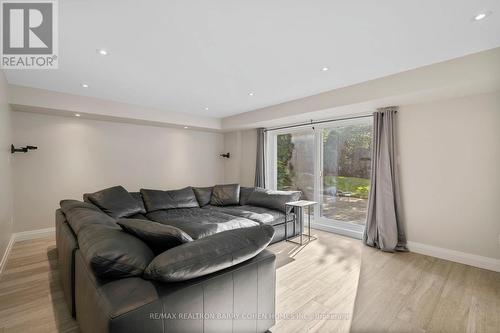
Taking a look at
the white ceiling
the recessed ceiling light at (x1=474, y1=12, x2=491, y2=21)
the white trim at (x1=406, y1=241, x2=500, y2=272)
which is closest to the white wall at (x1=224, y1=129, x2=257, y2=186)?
the white ceiling

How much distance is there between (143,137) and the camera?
497cm

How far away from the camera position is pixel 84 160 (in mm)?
4262

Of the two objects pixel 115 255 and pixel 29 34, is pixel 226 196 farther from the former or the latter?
pixel 29 34

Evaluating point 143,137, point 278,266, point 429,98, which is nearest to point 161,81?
point 143,137

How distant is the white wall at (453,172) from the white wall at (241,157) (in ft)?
10.9

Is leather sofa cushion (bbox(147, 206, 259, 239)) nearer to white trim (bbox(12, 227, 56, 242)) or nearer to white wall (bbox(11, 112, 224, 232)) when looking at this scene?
white wall (bbox(11, 112, 224, 232))

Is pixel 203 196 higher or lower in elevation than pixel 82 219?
lower

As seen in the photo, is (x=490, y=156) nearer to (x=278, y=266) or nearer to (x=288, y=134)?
(x=278, y=266)

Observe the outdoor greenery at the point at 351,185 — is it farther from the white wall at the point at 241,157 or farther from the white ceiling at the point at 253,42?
the white wall at the point at 241,157

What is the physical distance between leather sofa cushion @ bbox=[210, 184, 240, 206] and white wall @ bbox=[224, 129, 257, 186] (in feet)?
3.84

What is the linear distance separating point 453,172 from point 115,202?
491cm

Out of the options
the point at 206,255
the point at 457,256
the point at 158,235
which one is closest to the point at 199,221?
the point at 158,235

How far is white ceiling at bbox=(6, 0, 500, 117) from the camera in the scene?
68.4 inches

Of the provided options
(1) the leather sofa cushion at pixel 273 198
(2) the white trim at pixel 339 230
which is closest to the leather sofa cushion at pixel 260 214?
(1) the leather sofa cushion at pixel 273 198
